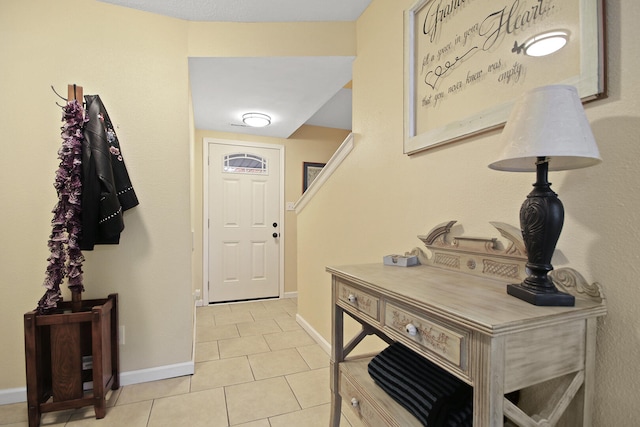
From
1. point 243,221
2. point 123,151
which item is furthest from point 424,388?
point 243,221

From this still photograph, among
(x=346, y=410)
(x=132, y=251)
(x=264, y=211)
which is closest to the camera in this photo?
(x=346, y=410)

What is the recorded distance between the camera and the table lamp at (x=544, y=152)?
26.4 inches

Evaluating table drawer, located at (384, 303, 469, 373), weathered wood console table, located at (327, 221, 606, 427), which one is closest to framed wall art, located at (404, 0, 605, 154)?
weathered wood console table, located at (327, 221, 606, 427)

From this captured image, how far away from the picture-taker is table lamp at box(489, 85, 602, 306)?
67 cm

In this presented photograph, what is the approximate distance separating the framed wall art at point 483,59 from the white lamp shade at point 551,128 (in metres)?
0.23

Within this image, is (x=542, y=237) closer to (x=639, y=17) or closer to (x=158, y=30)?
(x=639, y=17)

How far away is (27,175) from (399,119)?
2.22m

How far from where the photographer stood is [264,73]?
2.39 meters

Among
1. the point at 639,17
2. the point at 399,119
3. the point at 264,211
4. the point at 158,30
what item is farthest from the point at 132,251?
the point at 639,17

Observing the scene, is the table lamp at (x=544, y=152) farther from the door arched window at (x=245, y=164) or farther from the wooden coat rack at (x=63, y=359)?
the door arched window at (x=245, y=164)

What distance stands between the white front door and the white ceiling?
0.60 metres

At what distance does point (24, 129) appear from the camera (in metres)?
1.78

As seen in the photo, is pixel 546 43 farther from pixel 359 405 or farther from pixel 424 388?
pixel 359 405

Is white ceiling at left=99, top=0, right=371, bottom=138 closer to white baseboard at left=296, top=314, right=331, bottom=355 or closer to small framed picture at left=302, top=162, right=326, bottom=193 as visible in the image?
small framed picture at left=302, top=162, right=326, bottom=193
